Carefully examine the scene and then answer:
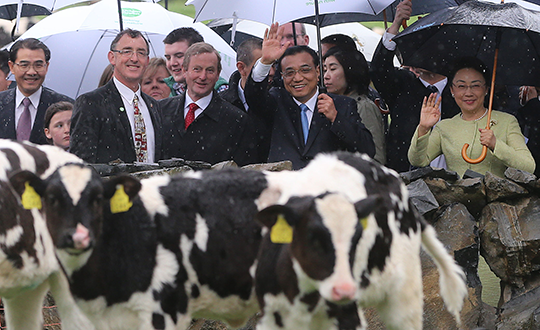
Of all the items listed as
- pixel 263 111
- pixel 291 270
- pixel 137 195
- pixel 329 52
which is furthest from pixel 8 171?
pixel 329 52

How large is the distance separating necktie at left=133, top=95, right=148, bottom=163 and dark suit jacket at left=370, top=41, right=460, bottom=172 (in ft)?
7.99

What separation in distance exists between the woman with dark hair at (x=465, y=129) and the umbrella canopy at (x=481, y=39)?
0.36 meters

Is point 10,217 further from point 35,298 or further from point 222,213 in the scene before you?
point 222,213

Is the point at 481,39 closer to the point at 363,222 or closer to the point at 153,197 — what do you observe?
the point at 363,222

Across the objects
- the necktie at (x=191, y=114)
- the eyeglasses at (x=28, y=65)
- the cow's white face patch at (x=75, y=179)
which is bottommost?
the cow's white face patch at (x=75, y=179)

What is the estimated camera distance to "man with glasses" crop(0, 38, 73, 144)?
7066mm

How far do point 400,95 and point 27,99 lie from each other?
3783mm

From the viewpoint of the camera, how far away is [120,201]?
13.3 feet

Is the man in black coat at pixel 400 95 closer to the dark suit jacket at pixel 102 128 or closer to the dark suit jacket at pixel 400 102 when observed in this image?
the dark suit jacket at pixel 400 102

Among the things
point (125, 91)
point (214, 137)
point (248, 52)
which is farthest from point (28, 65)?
point (248, 52)

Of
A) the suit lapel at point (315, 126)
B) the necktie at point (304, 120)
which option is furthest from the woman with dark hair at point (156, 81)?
the suit lapel at point (315, 126)

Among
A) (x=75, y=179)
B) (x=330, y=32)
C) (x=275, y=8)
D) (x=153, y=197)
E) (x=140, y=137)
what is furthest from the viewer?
(x=330, y=32)

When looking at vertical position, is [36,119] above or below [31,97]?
below

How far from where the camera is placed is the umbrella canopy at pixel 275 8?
791 centimetres
